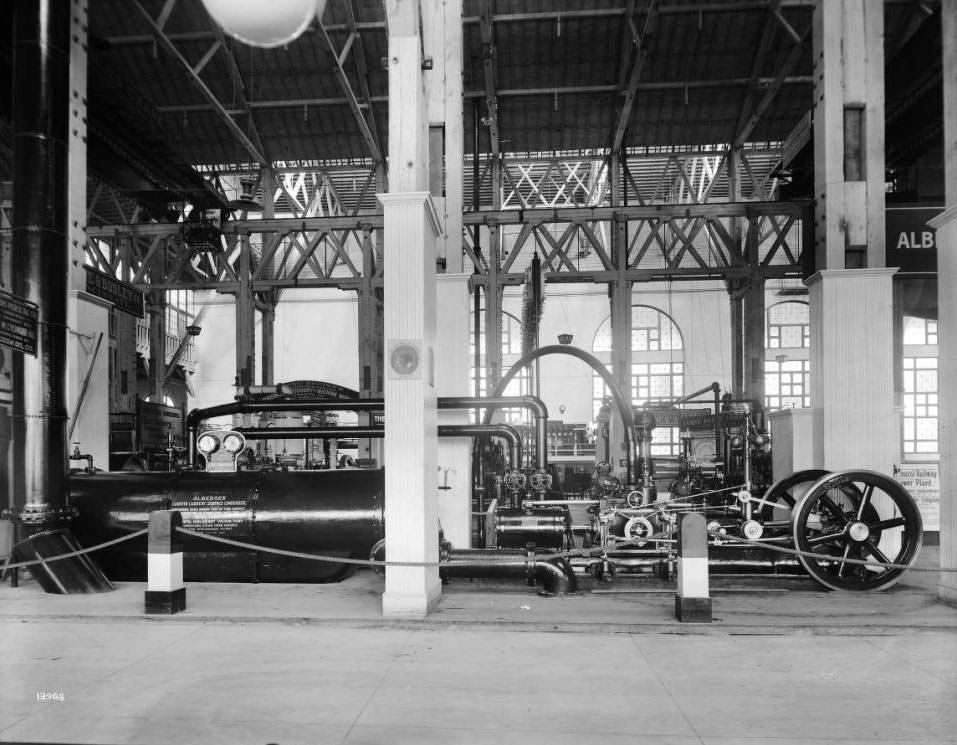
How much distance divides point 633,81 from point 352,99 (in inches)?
275

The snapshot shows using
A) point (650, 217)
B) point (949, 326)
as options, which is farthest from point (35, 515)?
point (650, 217)

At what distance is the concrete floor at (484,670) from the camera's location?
4.18 metres

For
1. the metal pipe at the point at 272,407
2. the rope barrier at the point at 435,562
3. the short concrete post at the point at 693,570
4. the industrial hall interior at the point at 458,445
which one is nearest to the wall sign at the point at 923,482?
the industrial hall interior at the point at 458,445

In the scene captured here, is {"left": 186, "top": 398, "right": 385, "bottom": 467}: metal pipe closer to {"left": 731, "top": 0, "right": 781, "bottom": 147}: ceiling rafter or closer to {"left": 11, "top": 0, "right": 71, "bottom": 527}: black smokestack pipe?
{"left": 11, "top": 0, "right": 71, "bottom": 527}: black smokestack pipe

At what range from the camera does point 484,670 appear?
5.32 meters

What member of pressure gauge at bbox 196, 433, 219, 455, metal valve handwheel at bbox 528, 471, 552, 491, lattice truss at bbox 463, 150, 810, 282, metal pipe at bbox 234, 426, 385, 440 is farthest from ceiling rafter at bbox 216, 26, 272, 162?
metal valve handwheel at bbox 528, 471, 552, 491

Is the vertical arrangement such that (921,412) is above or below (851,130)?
below

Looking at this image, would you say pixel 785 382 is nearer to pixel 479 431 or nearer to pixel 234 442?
pixel 479 431

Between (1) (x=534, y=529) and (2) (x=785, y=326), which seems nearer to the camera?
(1) (x=534, y=529)

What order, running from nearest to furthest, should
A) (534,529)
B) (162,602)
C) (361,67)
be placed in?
(162,602), (534,529), (361,67)

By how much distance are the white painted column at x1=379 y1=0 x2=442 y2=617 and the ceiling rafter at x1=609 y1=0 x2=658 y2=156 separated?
1190 cm

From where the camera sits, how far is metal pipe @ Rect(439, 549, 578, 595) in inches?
310

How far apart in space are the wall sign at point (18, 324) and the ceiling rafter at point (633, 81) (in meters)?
14.6

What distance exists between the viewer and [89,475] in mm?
9477
